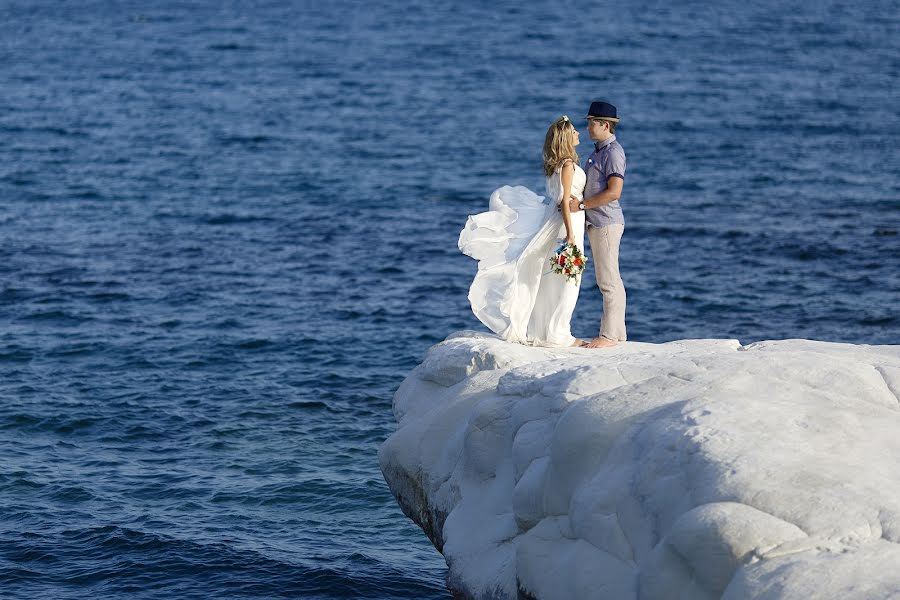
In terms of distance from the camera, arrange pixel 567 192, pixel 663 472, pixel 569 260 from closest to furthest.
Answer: pixel 663 472 < pixel 567 192 < pixel 569 260

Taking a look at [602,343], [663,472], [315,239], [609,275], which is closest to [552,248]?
[609,275]

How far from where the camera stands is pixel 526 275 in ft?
42.0

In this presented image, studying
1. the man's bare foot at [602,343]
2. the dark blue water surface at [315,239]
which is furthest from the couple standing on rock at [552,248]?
the dark blue water surface at [315,239]

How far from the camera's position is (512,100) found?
1612 inches

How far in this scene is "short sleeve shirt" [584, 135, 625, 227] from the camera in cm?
1249

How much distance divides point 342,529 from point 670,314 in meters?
9.53

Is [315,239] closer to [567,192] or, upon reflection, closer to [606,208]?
[606,208]

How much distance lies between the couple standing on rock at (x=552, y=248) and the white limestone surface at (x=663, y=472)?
80cm

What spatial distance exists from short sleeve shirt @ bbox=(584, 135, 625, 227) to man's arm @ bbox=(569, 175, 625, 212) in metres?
0.05

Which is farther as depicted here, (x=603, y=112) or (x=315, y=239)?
(x=315, y=239)

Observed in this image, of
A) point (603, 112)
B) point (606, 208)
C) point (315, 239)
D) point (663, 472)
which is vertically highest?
point (603, 112)

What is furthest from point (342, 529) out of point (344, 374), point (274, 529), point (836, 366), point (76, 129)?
point (76, 129)

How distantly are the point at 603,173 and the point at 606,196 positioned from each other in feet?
0.83

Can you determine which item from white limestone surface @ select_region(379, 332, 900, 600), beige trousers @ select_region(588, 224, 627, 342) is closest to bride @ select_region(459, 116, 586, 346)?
beige trousers @ select_region(588, 224, 627, 342)
